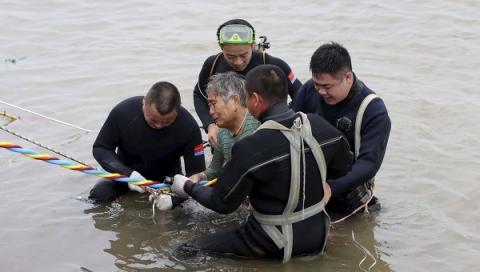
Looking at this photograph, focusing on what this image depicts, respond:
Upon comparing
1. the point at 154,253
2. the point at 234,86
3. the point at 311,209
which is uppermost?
the point at 234,86

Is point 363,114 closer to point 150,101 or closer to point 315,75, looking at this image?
point 315,75

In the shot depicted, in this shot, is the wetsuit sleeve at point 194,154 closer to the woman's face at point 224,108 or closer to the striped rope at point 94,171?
the striped rope at point 94,171

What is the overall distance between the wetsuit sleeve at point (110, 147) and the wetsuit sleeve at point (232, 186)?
1195 millimetres

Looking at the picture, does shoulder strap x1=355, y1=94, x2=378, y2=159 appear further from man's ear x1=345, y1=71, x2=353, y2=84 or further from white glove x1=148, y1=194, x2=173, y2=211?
white glove x1=148, y1=194, x2=173, y2=211

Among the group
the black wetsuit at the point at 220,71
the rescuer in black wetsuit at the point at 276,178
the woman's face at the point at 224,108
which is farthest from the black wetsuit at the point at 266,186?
the black wetsuit at the point at 220,71

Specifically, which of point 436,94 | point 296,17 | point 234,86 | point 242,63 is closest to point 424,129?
point 436,94

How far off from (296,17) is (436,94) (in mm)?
4200

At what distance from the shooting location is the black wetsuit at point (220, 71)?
5.99 meters

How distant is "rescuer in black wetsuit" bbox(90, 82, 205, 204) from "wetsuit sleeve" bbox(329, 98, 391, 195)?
135cm

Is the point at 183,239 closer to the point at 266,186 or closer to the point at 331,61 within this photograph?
the point at 266,186

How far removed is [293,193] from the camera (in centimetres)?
444

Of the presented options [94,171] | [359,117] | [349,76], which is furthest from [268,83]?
[94,171]

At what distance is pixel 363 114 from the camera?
5.09 m

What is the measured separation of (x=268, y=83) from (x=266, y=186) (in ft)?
2.05
